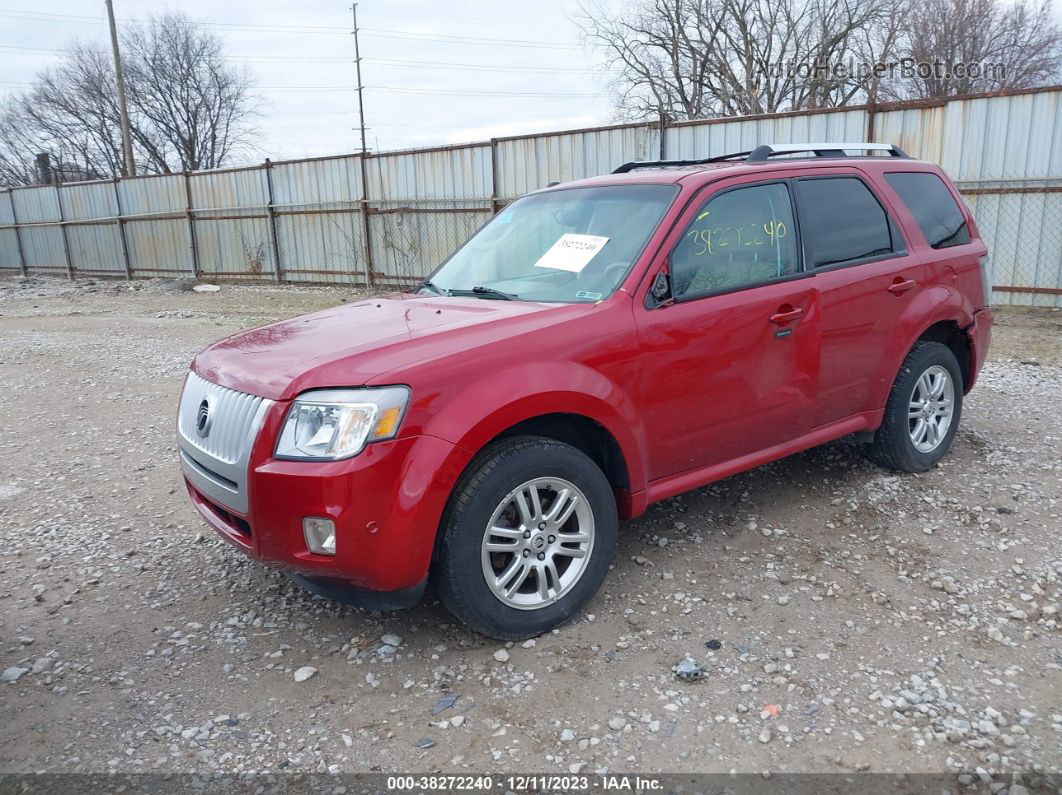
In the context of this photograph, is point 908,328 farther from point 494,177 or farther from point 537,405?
point 494,177

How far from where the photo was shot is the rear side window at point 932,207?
4.59 m

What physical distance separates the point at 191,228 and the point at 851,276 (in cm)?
1846

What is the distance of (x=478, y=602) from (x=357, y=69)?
1699 inches

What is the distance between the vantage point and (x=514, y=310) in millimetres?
3363

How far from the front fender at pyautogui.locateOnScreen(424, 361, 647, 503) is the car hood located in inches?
7.2

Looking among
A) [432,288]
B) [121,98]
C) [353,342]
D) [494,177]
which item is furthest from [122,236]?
[353,342]

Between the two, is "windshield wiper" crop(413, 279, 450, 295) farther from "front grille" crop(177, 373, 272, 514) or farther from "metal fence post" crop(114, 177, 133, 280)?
"metal fence post" crop(114, 177, 133, 280)

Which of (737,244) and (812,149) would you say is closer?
(737,244)

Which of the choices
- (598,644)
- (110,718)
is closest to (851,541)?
(598,644)

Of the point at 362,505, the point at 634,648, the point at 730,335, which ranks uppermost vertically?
the point at 730,335

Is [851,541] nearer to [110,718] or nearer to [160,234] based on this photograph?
[110,718]

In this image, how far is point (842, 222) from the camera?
4.21m

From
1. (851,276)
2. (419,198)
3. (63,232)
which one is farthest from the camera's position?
(63,232)

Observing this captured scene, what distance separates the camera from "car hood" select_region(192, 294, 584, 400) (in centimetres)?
288
